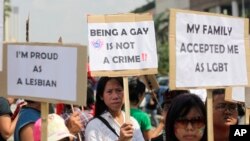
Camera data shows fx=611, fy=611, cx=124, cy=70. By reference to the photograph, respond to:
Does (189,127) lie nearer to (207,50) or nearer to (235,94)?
(207,50)

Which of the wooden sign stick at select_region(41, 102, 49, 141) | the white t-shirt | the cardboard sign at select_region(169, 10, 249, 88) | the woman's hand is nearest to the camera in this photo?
the wooden sign stick at select_region(41, 102, 49, 141)

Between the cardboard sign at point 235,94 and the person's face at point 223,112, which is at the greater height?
the cardboard sign at point 235,94

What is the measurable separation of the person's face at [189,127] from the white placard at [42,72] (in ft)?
2.05

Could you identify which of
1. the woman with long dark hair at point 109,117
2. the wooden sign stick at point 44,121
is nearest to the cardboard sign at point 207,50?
the woman with long dark hair at point 109,117

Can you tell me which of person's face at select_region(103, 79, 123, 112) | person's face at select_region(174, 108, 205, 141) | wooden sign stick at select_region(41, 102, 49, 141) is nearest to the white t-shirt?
person's face at select_region(103, 79, 123, 112)

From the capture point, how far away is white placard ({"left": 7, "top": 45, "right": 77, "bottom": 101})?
355 centimetres

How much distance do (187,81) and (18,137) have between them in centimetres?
124

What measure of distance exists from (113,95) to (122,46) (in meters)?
0.35

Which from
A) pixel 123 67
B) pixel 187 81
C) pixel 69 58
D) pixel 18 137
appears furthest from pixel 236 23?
pixel 18 137

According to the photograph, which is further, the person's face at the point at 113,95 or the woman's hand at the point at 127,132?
the person's face at the point at 113,95

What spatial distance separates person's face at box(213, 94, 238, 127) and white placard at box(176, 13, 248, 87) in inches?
15.3

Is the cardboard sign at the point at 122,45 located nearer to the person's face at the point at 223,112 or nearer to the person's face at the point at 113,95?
the person's face at the point at 113,95

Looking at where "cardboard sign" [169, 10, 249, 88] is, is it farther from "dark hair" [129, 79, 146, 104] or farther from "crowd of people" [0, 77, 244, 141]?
"dark hair" [129, 79, 146, 104]

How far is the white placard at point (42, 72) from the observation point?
11.6 feet
